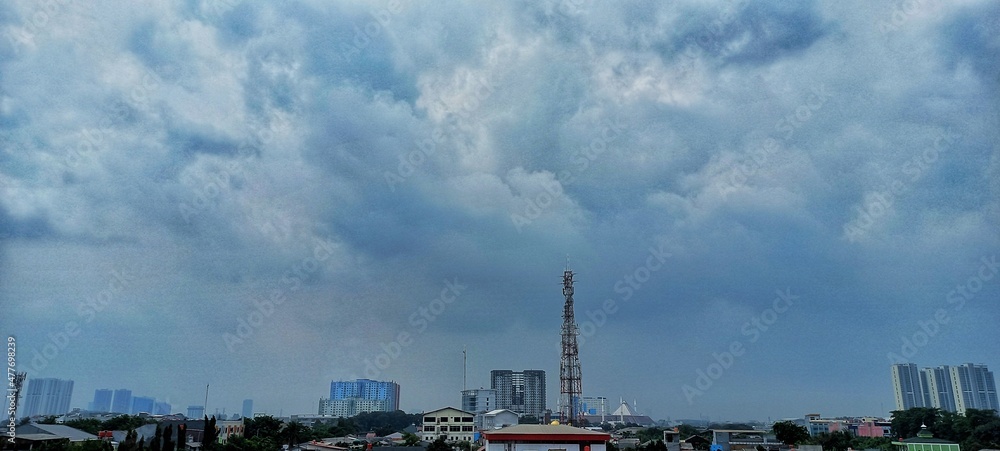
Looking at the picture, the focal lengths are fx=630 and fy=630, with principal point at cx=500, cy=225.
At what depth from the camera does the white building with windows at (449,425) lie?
62531 millimetres

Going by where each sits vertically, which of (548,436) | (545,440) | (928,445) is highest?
(548,436)

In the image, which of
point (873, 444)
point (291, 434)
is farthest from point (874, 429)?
point (291, 434)

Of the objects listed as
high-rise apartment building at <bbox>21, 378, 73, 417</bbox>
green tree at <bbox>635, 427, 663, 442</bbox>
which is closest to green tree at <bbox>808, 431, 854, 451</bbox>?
green tree at <bbox>635, 427, 663, 442</bbox>

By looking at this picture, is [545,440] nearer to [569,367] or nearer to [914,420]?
[569,367]

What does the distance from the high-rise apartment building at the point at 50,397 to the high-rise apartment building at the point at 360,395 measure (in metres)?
57.7

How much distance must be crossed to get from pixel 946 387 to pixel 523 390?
289 feet

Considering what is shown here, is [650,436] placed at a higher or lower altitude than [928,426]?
lower

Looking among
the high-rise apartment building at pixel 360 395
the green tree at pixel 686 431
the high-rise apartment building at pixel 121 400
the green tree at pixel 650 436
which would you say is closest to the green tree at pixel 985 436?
the green tree at pixel 686 431

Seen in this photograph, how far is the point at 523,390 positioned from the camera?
153 meters

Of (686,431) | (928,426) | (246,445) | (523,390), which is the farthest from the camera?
(523,390)

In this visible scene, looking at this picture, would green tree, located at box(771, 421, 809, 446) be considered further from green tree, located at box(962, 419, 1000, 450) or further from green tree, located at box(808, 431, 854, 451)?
green tree, located at box(962, 419, 1000, 450)

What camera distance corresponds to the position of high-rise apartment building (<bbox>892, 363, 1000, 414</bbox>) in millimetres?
121312

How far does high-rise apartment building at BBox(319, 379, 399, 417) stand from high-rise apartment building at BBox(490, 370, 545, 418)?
99.3 ft

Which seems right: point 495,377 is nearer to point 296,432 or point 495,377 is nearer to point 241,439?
point 296,432
